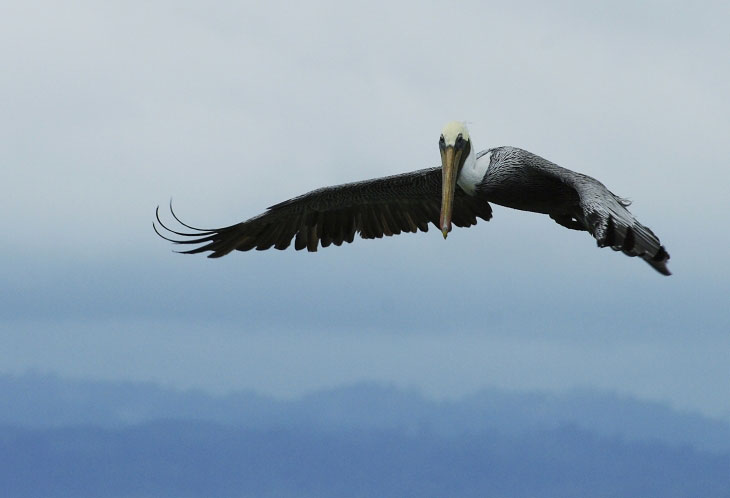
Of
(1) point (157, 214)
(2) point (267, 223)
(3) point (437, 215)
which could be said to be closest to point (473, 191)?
(3) point (437, 215)

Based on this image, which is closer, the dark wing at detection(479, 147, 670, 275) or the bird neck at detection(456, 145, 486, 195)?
the dark wing at detection(479, 147, 670, 275)

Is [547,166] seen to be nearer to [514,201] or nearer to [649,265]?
[514,201]

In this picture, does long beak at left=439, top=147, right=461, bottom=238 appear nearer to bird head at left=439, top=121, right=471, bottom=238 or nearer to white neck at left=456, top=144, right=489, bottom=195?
bird head at left=439, top=121, right=471, bottom=238

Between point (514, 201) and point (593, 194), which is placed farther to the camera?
point (514, 201)

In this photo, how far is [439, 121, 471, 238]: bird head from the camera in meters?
12.8

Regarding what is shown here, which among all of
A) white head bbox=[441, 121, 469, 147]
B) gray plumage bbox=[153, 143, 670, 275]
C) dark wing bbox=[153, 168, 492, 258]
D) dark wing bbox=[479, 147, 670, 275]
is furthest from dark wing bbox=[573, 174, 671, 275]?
dark wing bbox=[153, 168, 492, 258]

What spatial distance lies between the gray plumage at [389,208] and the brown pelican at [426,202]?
11mm

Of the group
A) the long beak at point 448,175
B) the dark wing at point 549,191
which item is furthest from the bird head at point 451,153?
the dark wing at point 549,191

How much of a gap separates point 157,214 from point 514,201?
14.4ft

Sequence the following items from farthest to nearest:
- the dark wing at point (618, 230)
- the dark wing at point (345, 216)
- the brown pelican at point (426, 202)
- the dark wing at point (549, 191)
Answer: the dark wing at point (345, 216), the brown pelican at point (426, 202), the dark wing at point (549, 191), the dark wing at point (618, 230)

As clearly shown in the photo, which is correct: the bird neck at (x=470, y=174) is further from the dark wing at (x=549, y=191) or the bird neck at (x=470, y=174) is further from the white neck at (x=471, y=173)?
the dark wing at (x=549, y=191)

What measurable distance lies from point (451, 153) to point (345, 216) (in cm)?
235

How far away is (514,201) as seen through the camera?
42.1ft

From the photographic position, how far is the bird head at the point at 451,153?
42.0 feet
